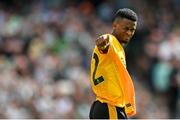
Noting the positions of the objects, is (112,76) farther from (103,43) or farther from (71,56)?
(71,56)

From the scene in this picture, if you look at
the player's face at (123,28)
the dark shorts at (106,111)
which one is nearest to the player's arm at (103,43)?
the player's face at (123,28)

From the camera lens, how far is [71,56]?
557 inches

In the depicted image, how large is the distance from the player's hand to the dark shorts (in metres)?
0.69

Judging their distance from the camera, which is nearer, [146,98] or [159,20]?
[146,98]

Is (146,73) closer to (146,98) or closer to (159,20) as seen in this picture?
(146,98)

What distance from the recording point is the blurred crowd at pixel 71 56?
13242 mm

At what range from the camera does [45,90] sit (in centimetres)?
1330

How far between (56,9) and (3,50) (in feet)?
6.08

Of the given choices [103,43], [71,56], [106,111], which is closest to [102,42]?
[103,43]

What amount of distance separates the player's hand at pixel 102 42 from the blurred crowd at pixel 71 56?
5517 mm

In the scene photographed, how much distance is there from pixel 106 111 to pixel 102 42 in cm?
84

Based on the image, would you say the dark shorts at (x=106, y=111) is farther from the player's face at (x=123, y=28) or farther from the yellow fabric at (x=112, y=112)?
the player's face at (x=123, y=28)

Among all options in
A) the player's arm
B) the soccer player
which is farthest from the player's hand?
the soccer player

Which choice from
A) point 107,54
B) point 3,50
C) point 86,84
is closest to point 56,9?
point 3,50
